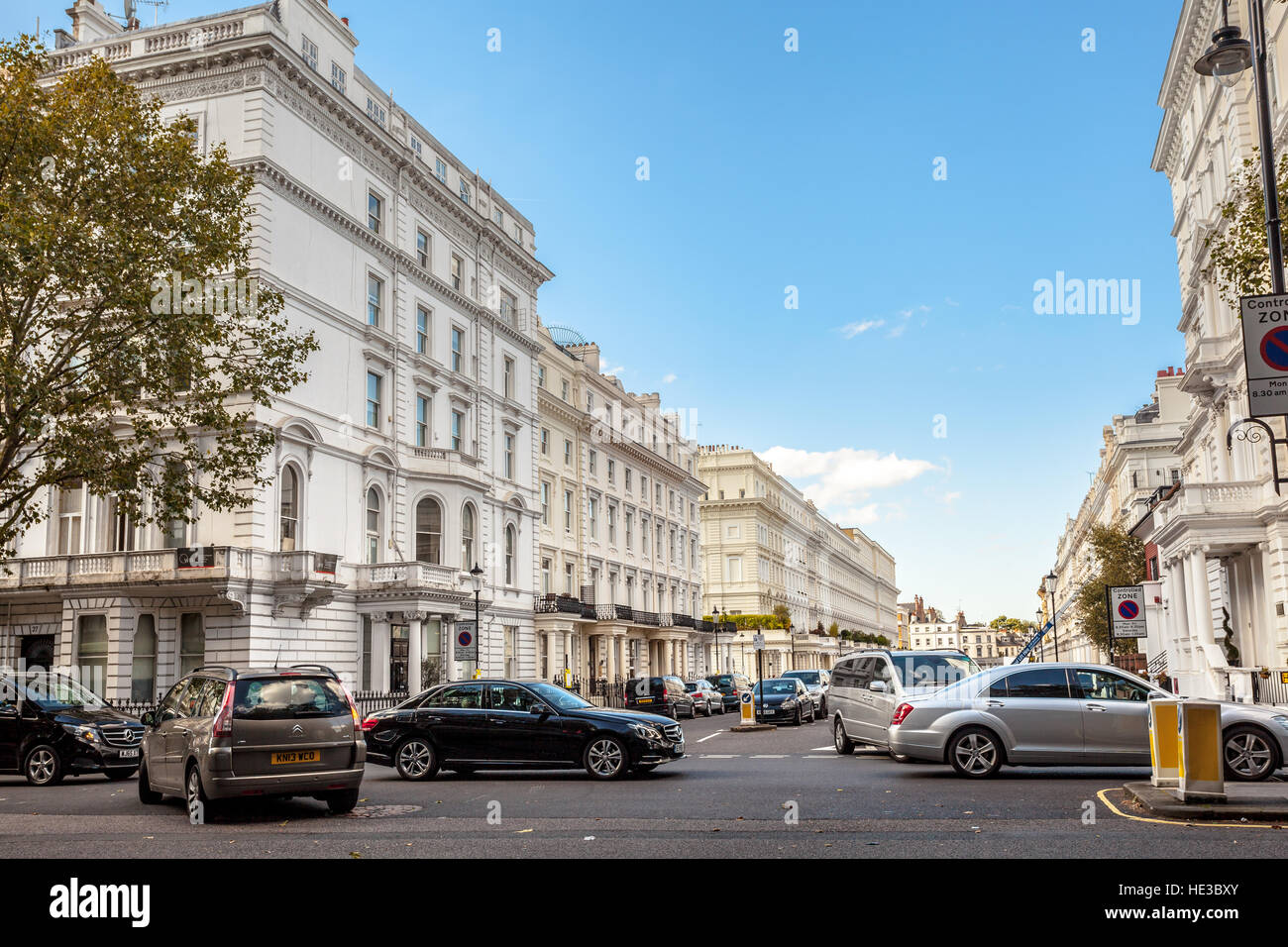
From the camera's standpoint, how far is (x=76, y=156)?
22.2 m

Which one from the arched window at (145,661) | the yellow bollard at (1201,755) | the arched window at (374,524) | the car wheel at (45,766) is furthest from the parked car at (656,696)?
the yellow bollard at (1201,755)

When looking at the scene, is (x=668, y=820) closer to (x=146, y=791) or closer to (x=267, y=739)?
(x=267, y=739)

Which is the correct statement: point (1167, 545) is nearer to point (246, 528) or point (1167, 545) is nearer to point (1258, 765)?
point (1258, 765)

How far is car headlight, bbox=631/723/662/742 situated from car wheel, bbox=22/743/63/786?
9.42 m

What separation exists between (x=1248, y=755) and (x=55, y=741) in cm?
1754

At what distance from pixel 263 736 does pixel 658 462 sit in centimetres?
5547

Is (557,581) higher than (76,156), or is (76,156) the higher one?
(76,156)

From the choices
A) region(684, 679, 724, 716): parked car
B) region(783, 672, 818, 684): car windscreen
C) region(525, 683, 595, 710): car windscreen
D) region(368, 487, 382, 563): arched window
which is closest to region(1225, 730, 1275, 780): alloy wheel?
region(525, 683, 595, 710): car windscreen

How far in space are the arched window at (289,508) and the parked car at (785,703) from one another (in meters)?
14.0

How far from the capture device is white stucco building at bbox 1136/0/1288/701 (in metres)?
30.0

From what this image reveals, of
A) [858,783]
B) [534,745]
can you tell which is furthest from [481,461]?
[858,783]

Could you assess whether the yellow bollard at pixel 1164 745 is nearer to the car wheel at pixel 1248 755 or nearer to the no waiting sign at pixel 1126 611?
the car wheel at pixel 1248 755

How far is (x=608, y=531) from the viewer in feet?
195

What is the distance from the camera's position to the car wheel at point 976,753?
15.2 meters
